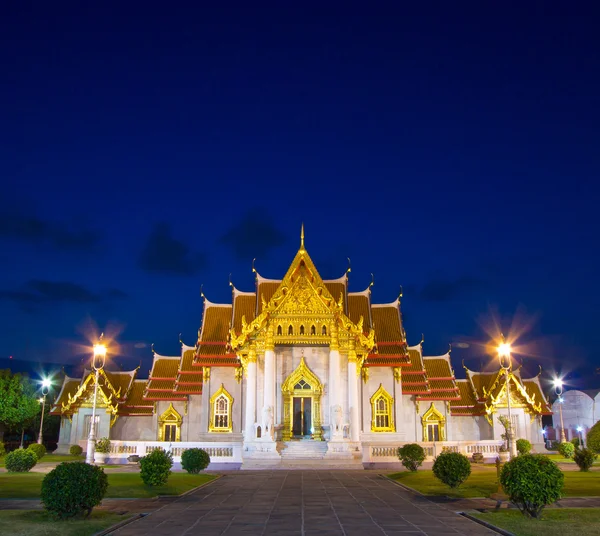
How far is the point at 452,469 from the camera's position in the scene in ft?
66.5

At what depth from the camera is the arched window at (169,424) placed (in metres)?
44.0

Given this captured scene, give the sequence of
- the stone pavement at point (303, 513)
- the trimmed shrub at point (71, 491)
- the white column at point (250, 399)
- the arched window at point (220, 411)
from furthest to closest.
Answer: the arched window at point (220, 411) → the white column at point (250, 399) → the trimmed shrub at point (71, 491) → the stone pavement at point (303, 513)

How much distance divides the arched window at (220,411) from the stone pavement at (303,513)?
18.1 m

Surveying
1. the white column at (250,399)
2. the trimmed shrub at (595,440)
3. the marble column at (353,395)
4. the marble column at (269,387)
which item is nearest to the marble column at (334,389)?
the marble column at (353,395)

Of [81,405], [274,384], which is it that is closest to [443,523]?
[274,384]

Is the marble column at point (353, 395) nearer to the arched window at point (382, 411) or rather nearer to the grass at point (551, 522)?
the arched window at point (382, 411)

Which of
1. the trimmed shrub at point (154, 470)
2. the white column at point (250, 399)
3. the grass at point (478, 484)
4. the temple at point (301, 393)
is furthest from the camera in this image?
the white column at point (250, 399)

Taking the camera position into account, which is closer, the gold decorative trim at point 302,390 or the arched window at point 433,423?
the gold decorative trim at point 302,390

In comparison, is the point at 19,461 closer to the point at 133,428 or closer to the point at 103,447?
the point at 103,447

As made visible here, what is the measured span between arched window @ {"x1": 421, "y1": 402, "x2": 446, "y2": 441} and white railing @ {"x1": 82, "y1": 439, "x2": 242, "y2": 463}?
15697 millimetres

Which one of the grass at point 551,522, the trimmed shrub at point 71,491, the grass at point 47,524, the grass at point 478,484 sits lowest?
the grass at point 551,522

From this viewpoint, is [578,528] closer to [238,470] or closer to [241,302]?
[238,470]

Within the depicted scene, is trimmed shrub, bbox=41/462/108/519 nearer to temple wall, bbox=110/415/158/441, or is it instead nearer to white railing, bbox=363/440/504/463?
white railing, bbox=363/440/504/463

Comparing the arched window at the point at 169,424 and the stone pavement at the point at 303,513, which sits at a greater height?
the arched window at the point at 169,424
